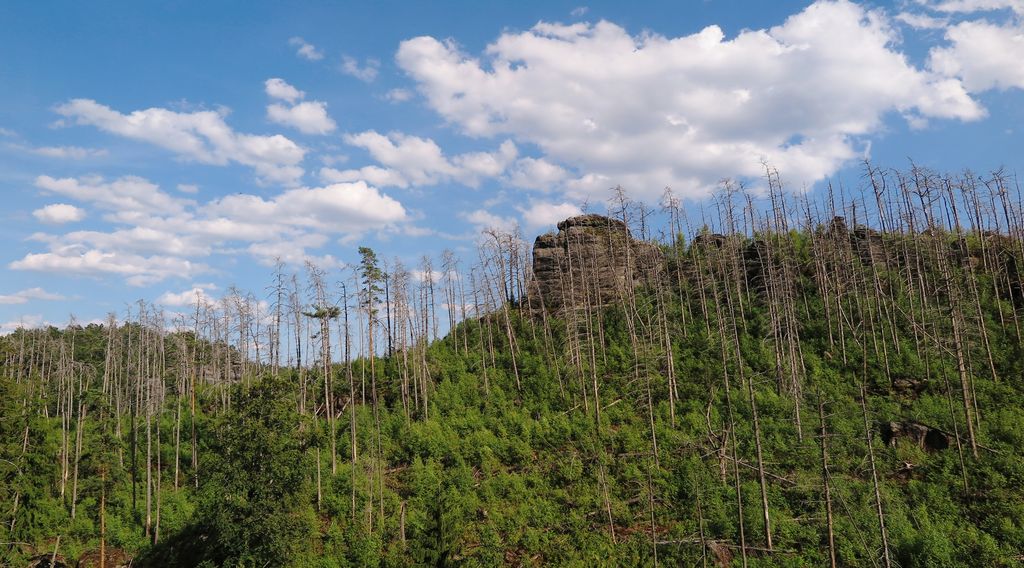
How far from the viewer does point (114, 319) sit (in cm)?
4803

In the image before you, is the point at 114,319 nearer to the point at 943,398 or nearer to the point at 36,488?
the point at 36,488

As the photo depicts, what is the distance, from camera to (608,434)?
39.3 m

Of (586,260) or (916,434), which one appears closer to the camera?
(916,434)

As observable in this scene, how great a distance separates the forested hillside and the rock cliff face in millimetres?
373

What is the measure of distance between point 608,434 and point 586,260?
24.7 meters

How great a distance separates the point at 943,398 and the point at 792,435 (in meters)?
10.5

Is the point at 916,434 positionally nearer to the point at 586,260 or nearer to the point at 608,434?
the point at 608,434

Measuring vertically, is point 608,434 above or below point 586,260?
below

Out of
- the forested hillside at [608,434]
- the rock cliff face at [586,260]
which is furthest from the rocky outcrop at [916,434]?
the rock cliff face at [586,260]

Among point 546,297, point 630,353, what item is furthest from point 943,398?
point 546,297

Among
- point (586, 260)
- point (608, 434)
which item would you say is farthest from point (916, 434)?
point (586, 260)

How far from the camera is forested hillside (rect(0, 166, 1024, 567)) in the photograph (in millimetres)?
28031

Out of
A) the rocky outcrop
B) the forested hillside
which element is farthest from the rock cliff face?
the rocky outcrop

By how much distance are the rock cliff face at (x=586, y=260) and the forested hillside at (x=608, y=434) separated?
373 mm
